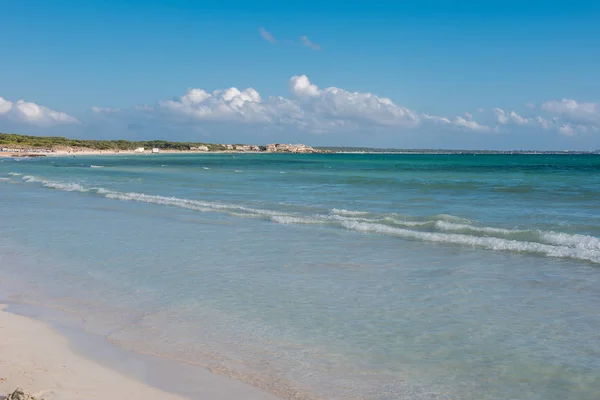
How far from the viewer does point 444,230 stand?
50.6 feet

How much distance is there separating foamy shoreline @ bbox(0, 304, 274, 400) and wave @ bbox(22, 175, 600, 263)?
917cm

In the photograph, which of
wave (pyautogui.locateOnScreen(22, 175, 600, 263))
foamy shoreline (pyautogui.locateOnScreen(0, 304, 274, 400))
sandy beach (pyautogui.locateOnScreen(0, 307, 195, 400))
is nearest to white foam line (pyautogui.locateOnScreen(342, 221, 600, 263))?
wave (pyautogui.locateOnScreen(22, 175, 600, 263))

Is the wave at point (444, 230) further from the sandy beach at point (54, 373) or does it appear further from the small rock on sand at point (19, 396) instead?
the small rock on sand at point (19, 396)

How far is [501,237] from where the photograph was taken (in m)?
14.1

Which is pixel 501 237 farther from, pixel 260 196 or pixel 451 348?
pixel 260 196

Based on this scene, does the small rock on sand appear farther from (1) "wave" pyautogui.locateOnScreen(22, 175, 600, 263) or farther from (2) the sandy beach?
(1) "wave" pyautogui.locateOnScreen(22, 175, 600, 263)

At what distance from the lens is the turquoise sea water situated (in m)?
5.68

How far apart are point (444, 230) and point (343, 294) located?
7.61m

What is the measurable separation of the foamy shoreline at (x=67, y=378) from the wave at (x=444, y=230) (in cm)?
917

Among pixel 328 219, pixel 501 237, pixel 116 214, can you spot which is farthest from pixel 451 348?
pixel 116 214

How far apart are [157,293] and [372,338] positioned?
4067 millimetres

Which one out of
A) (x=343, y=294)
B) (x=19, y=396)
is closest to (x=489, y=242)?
(x=343, y=294)

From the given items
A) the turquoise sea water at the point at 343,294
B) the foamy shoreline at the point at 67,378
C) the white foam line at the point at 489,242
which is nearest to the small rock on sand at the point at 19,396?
the foamy shoreline at the point at 67,378

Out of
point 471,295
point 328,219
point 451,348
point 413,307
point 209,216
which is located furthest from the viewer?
point 209,216
